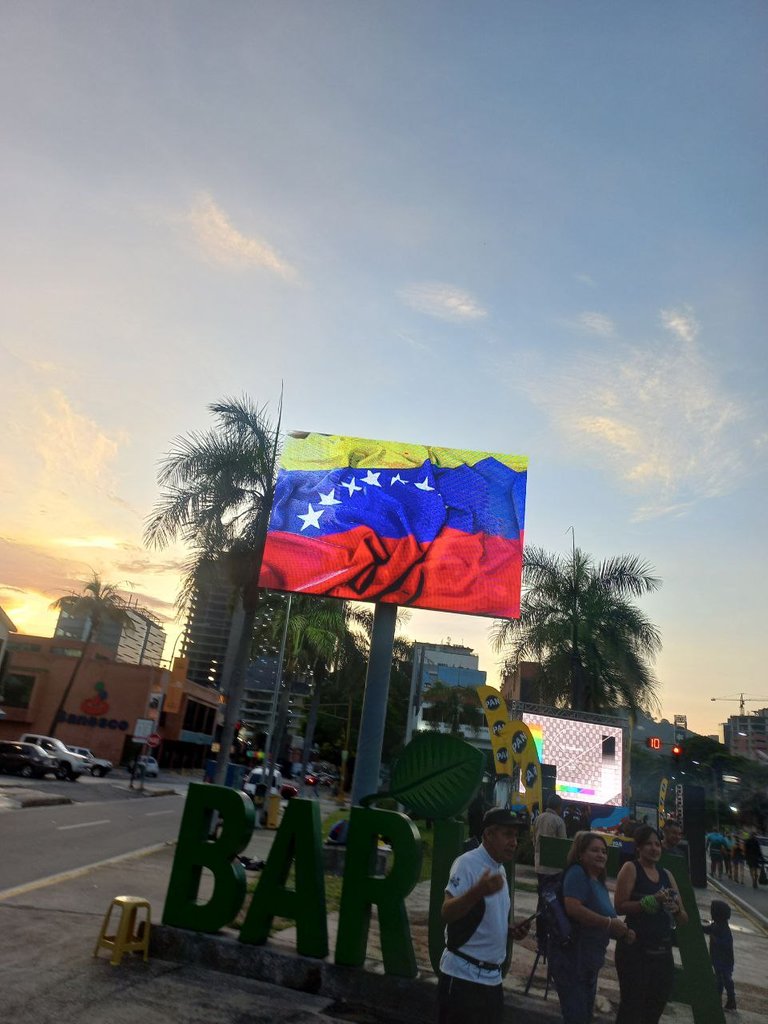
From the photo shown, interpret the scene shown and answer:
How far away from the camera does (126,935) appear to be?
6973mm

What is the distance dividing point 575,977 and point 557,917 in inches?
13.9

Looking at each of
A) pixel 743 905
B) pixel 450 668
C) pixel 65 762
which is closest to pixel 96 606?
pixel 65 762

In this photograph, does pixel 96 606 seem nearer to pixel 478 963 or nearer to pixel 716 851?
pixel 716 851

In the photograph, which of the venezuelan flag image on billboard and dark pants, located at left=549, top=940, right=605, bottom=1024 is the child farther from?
the venezuelan flag image on billboard

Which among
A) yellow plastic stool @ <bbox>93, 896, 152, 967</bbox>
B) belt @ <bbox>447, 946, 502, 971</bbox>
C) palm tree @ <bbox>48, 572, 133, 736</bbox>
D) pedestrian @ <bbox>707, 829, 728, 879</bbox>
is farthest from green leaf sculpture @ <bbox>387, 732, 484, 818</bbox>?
palm tree @ <bbox>48, 572, 133, 736</bbox>

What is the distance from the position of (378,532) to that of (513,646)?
13.6 meters

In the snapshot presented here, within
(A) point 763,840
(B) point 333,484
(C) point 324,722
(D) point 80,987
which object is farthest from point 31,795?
(C) point 324,722

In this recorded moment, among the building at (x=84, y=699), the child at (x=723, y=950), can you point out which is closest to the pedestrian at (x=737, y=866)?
the child at (x=723, y=950)

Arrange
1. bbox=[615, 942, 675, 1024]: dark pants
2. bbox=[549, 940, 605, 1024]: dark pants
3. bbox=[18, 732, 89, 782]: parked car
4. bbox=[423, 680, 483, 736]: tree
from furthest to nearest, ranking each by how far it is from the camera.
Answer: bbox=[423, 680, 483, 736]: tree < bbox=[18, 732, 89, 782]: parked car < bbox=[615, 942, 675, 1024]: dark pants < bbox=[549, 940, 605, 1024]: dark pants

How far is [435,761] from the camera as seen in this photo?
7.38 metres

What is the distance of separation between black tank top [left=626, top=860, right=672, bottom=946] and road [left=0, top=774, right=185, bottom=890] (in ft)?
27.3

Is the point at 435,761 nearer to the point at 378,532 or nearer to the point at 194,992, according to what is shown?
the point at 194,992

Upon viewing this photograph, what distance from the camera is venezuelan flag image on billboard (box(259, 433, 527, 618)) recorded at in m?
15.0

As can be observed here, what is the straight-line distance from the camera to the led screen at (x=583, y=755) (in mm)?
24922
